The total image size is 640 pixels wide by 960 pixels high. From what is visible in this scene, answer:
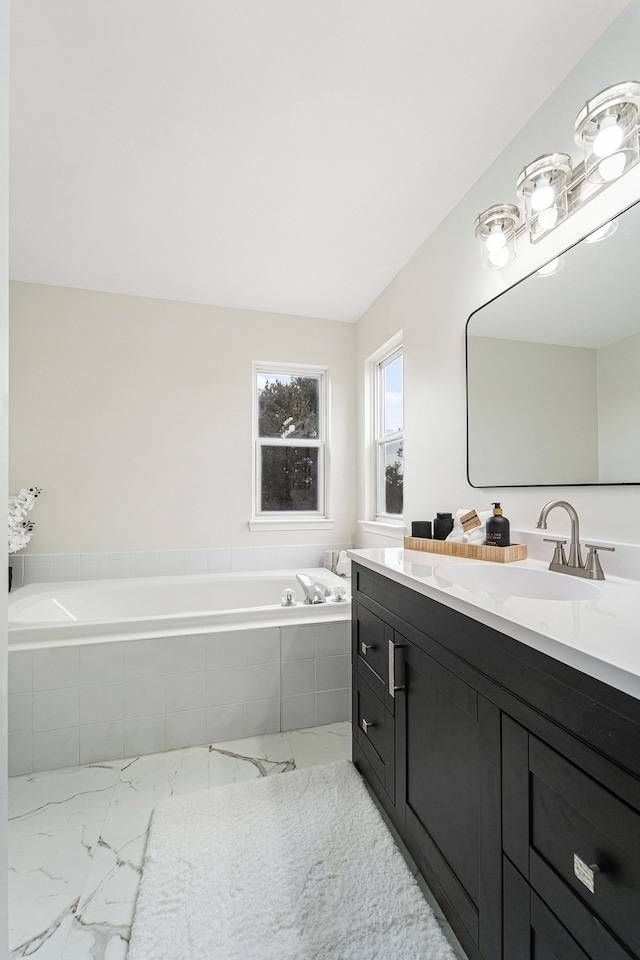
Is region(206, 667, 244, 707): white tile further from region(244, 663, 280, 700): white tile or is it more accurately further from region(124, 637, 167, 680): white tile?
region(124, 637, 167, 680): white tile

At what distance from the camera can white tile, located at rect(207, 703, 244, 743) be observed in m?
1.99

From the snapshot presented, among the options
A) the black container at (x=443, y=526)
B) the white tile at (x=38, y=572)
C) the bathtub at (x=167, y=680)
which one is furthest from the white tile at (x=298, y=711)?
the white tile at (x=38, y=572)

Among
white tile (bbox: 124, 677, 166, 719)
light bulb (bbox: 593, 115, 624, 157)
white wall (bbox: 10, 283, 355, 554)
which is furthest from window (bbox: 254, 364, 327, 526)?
light bulb (bbox: 593, 115, 624, 157)

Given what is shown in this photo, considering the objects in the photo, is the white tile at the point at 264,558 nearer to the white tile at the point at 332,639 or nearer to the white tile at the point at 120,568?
the white tile at the point at 120,568

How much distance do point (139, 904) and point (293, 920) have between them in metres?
0.41

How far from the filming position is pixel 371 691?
5.11 ft

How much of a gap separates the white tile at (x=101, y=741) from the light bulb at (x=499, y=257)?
2364mm

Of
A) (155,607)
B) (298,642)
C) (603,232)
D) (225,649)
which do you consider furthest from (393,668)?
(155,607)

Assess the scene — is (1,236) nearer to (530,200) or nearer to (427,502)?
(530,200)

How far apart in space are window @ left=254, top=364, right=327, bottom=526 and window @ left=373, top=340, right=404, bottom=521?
17.6 inches

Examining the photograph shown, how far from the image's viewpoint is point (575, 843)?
2.22 feet

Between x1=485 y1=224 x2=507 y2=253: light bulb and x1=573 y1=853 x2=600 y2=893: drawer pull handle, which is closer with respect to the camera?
x1=573 y1=853 x2=600 y2=893: drawer pull handle

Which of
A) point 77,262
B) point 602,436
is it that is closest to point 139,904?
point 602,436

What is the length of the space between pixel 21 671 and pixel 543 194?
2.54 m
